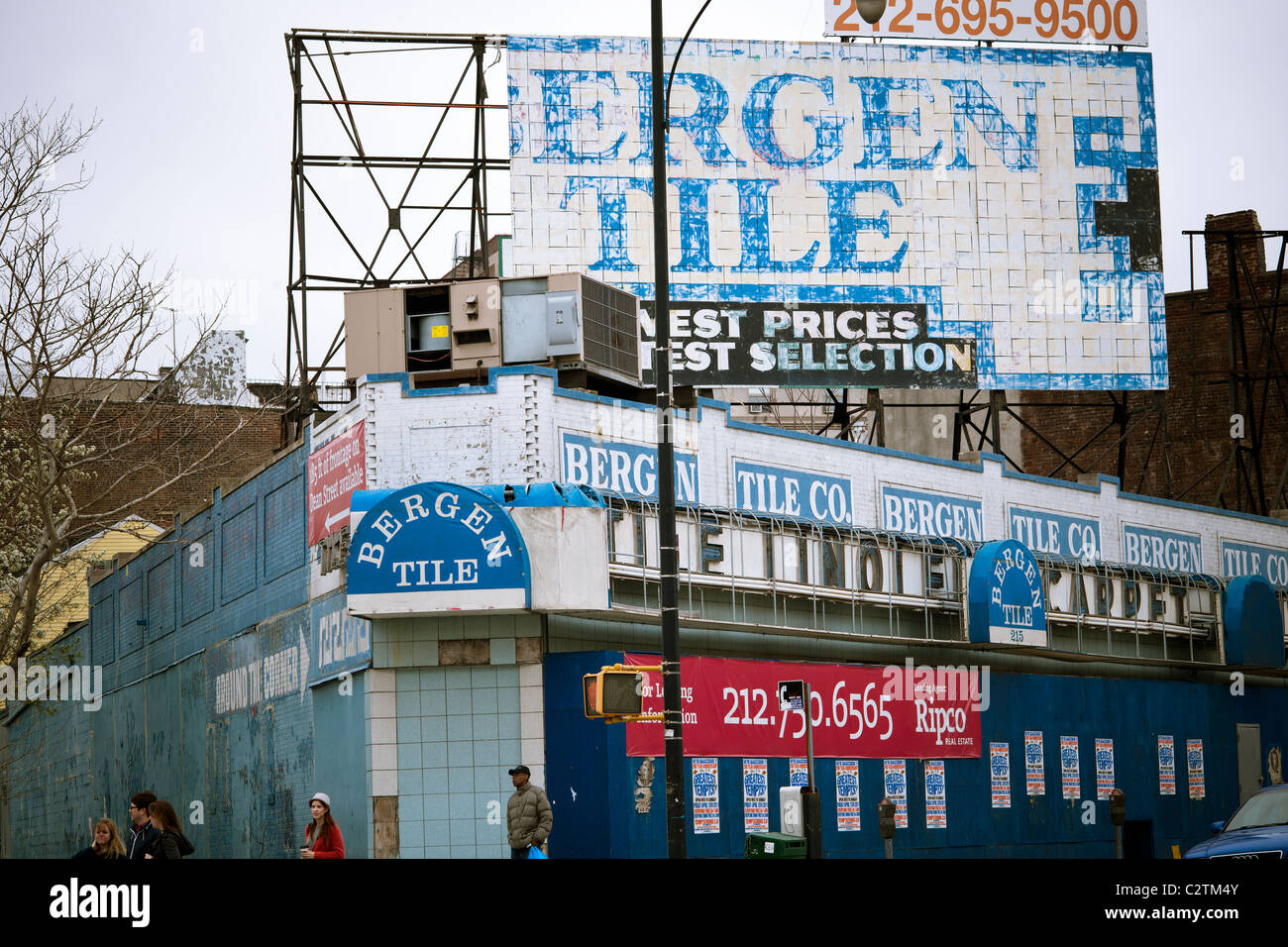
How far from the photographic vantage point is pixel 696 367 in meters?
29.6

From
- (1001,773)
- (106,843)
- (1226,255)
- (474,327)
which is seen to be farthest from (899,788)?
(1226,255)

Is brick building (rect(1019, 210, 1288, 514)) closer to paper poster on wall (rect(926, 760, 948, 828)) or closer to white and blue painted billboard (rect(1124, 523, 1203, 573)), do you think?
white and blue painted billboard (rect(1124, 523, 1203, 573))

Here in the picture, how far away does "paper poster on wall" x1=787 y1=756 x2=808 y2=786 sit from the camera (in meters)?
24.2

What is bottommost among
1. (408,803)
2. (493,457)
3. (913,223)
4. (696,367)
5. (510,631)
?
(408,803)

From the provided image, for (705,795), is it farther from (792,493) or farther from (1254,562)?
(1254,562)

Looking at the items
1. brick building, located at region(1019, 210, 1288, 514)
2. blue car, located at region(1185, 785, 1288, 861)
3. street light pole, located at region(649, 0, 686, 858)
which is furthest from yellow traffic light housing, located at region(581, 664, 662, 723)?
brick building, located at region(1019, 210, 1288, 514)

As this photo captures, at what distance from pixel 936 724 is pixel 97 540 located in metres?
32.3

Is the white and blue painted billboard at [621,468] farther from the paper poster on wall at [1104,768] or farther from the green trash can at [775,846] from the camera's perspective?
the paper poster on wall at [1104,768]

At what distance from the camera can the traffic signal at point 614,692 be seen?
54.2 feet

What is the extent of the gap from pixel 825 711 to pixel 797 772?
101 cm

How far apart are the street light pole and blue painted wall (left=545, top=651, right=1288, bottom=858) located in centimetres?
419

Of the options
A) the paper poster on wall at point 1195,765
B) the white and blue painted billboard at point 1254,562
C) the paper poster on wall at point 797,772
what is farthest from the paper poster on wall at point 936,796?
the white and blue painted billboard at point 1254,562
